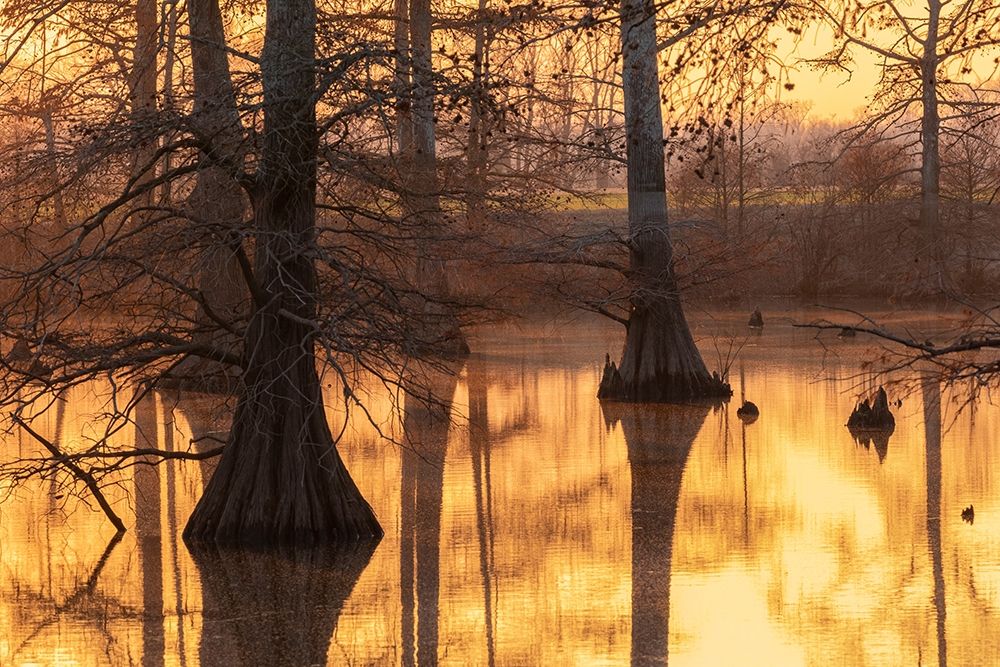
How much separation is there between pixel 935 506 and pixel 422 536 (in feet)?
13.6

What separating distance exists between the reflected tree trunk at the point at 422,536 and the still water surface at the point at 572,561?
0.03m

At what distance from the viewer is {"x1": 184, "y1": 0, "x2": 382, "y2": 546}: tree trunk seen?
11.2 metres

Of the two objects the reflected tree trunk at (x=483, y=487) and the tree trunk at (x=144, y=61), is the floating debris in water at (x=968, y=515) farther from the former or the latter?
the tree trunk at (x=144, y=61)

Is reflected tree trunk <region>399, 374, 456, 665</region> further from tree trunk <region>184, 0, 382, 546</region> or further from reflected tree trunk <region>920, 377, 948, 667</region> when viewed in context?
reflected tree trunk <region>920, 377, 948, 667</region>

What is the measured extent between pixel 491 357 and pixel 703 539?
16.0 m

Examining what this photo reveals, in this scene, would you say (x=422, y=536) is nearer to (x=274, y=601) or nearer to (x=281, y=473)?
(x=281, y=473)

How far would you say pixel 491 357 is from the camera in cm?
2797

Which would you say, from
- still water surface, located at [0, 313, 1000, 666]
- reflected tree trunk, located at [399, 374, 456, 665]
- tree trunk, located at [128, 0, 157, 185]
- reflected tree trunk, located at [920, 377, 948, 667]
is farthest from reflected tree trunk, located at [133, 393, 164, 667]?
reflected tree trunk, located at [920, 377, 948, 667]

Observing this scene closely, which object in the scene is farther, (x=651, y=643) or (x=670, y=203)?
(x=670, y=203)

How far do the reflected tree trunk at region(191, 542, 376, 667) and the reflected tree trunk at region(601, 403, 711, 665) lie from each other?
177 cm

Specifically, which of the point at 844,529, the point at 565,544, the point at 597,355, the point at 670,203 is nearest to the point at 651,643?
the point at 565,544

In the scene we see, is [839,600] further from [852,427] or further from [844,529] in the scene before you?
[852,427]

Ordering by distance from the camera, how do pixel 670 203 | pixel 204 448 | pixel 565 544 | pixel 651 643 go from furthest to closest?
pixel 670 203, pixel 204 448, pixel 565 544, pixel 651 643

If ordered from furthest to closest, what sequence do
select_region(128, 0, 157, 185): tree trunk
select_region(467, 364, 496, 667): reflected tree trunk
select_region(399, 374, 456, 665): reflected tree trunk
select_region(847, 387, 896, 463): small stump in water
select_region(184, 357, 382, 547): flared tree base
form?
select_region(847, 387, 896, 463): small stump in water < select_region(128, 0, 157, 185): tree trunk < select_region(184, 357, 382, 547): flared tree base < select_region(467, 364, 496, 667): reflected tree trunk < select_region(399, 374, 456, 665): reflected tree trunk
